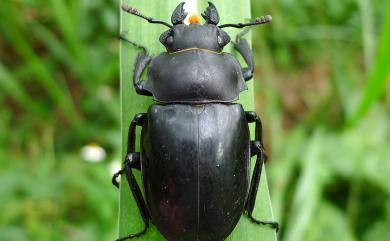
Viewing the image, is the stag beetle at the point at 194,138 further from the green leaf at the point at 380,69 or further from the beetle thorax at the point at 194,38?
the green leaf at the point at 380,69

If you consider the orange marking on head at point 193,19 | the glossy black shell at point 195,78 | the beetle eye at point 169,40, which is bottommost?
the glossy black shell at point 195,78

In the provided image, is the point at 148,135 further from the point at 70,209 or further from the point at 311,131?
the point at 311,131

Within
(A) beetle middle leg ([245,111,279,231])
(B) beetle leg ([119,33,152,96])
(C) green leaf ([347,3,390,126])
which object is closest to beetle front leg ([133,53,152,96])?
(B) beetle leg ([119,33,152,96])

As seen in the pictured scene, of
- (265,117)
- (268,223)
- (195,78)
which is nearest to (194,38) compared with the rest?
(195,78)

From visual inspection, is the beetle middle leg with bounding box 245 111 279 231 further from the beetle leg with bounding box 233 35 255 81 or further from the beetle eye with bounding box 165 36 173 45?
the beetle eye with bounding box 165 36 173 45

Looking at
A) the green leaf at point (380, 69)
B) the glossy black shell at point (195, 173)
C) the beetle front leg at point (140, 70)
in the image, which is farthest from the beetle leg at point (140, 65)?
the green leaf at point (380, 69)

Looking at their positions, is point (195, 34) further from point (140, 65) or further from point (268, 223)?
point (268, 223)
